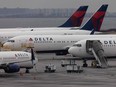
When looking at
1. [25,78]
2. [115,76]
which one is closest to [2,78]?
[25,78]

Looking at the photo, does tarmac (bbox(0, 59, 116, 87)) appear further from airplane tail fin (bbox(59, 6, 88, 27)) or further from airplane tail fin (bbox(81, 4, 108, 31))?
airplane tail fin (bbox(59, 6, 88, 27))

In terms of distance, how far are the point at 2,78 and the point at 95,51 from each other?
2066 centimetres

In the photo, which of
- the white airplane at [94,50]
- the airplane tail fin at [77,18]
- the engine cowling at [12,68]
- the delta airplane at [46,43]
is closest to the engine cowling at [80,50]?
the white airplane at [94,50]

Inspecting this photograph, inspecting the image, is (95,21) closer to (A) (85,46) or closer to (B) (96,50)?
(A) (85,46)

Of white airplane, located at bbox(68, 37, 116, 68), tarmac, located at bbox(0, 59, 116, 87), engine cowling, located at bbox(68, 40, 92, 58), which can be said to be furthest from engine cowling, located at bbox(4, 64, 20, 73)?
engine cowling, located at bbox(68, 40, 92, 58)

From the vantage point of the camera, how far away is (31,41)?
96.6m

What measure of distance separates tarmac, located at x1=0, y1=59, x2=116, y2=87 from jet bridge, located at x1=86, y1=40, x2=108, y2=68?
3289 mm

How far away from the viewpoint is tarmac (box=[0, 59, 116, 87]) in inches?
2355

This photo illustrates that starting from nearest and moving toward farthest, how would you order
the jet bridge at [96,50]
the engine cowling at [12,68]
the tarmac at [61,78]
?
the tarmac at [61,78]
the engine cowling at [12,68]
the jet bridge at [96,50]

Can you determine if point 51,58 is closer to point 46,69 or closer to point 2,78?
point 46,69

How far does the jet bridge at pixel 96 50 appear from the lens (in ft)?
268

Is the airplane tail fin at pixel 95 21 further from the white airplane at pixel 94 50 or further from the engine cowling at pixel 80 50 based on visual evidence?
the engine cowling at pixel 80 50

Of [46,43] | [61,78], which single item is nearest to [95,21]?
[46,43]

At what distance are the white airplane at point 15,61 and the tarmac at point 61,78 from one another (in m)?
0.92
